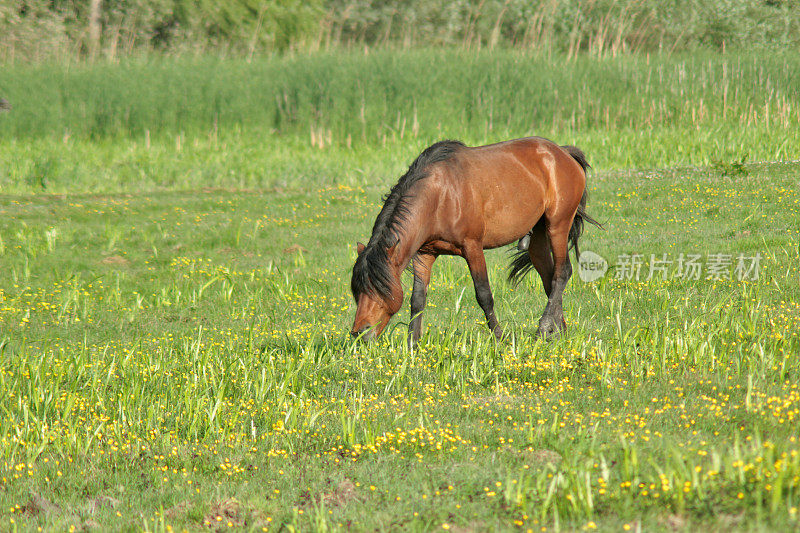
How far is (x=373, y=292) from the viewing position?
6.34m

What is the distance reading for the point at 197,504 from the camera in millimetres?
4363

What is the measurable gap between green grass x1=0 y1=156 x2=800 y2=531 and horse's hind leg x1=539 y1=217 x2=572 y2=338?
0.27 metres

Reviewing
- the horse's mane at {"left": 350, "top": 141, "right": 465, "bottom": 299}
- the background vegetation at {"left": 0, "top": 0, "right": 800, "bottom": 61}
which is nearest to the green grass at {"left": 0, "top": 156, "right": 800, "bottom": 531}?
the horse's mane at {"left": 350, "top": 141, "right": 465, "bottom": 299}

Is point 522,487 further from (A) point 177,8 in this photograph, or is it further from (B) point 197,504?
(A) point 177,8

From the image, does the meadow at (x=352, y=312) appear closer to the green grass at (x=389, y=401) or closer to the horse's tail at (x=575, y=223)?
the green grass at (x=389, y=401)

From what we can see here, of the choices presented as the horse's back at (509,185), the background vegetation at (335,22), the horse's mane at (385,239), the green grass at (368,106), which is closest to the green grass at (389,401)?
the horse's mane at (385,239)

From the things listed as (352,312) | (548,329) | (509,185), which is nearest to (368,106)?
(352,312)

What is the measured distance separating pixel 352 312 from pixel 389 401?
3.47 metres

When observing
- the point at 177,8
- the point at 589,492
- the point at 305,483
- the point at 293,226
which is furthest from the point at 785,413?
the point at 177,8

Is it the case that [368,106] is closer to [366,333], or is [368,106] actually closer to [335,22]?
[366,333]

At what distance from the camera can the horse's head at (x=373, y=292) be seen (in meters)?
6.32

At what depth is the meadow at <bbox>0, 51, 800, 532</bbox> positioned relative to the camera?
432 cm

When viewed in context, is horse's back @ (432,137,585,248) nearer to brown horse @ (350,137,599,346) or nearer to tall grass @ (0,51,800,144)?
brown horse @ (350,137,599,346)

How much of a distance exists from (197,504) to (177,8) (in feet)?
92.4
